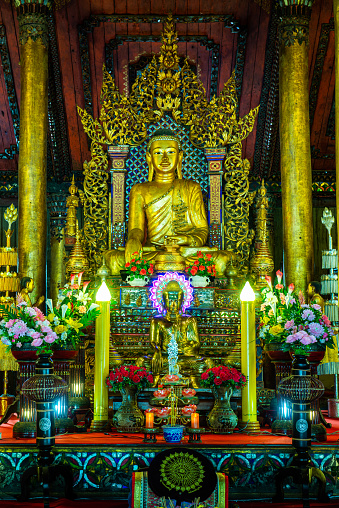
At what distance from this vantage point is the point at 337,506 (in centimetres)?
407

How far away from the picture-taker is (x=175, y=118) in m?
8.18

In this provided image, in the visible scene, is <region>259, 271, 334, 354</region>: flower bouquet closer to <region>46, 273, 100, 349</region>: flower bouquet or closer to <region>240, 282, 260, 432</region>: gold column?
<region>240, 282, 260, 432</region>: gold column

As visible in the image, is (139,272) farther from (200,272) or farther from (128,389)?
(128,389)

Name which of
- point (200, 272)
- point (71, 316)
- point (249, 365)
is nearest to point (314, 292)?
point (200, 272)

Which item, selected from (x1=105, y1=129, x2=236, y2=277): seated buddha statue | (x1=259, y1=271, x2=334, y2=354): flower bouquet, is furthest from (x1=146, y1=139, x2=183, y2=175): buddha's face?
(x1=259, y1=271, x2=334, y2=354): flower bouquet

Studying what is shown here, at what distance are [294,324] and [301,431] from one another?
1.00 meters

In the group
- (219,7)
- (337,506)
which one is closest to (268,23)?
(219,7)

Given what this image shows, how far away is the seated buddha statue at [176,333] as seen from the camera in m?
5.86

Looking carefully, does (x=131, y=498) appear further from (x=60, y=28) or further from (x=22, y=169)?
(x=60, y=28)

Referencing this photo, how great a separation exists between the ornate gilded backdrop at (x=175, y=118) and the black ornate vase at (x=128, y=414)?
2.89 m

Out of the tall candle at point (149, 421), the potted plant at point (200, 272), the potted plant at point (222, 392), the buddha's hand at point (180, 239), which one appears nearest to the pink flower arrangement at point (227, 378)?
the potted plant at point (222, 392)

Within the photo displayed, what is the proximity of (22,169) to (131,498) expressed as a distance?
4.46 metres

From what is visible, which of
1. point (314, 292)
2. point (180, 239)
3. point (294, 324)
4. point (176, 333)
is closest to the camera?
point (294, 324)

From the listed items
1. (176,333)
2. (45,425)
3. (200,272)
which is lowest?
(45,425)
